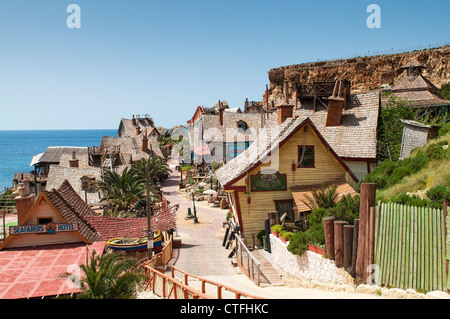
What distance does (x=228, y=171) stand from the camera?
22000 millimetres

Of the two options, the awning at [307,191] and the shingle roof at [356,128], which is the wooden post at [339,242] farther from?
the shingle roof at [356,128]

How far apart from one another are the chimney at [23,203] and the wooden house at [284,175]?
10.3 m

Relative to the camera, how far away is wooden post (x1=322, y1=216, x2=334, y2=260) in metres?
12.1

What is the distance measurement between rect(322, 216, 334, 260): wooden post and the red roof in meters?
9.14

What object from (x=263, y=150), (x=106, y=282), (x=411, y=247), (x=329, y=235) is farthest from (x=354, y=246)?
(x=263, y=150)

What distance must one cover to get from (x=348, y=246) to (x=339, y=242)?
34 centimetres

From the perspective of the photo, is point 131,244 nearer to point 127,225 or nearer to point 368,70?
point 127,225

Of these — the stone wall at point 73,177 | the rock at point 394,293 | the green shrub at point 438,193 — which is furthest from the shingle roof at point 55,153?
the rock at point 394,293

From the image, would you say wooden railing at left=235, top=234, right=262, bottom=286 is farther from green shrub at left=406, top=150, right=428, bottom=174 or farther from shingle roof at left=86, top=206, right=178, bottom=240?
green shrub at left=406, top=150, right=428, bottom=174

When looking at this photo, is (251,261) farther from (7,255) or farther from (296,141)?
(7,255)

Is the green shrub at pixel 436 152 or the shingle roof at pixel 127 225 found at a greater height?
the green shrub at pixel 436 152

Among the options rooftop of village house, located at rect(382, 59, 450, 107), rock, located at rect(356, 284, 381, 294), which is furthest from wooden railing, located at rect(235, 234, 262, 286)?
rooftop of village house, located at rect(382, 59, 450, 107)

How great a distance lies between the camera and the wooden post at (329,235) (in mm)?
12141

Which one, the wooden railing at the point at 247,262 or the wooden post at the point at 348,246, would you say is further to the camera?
the wooden railing at the point at 247,262
